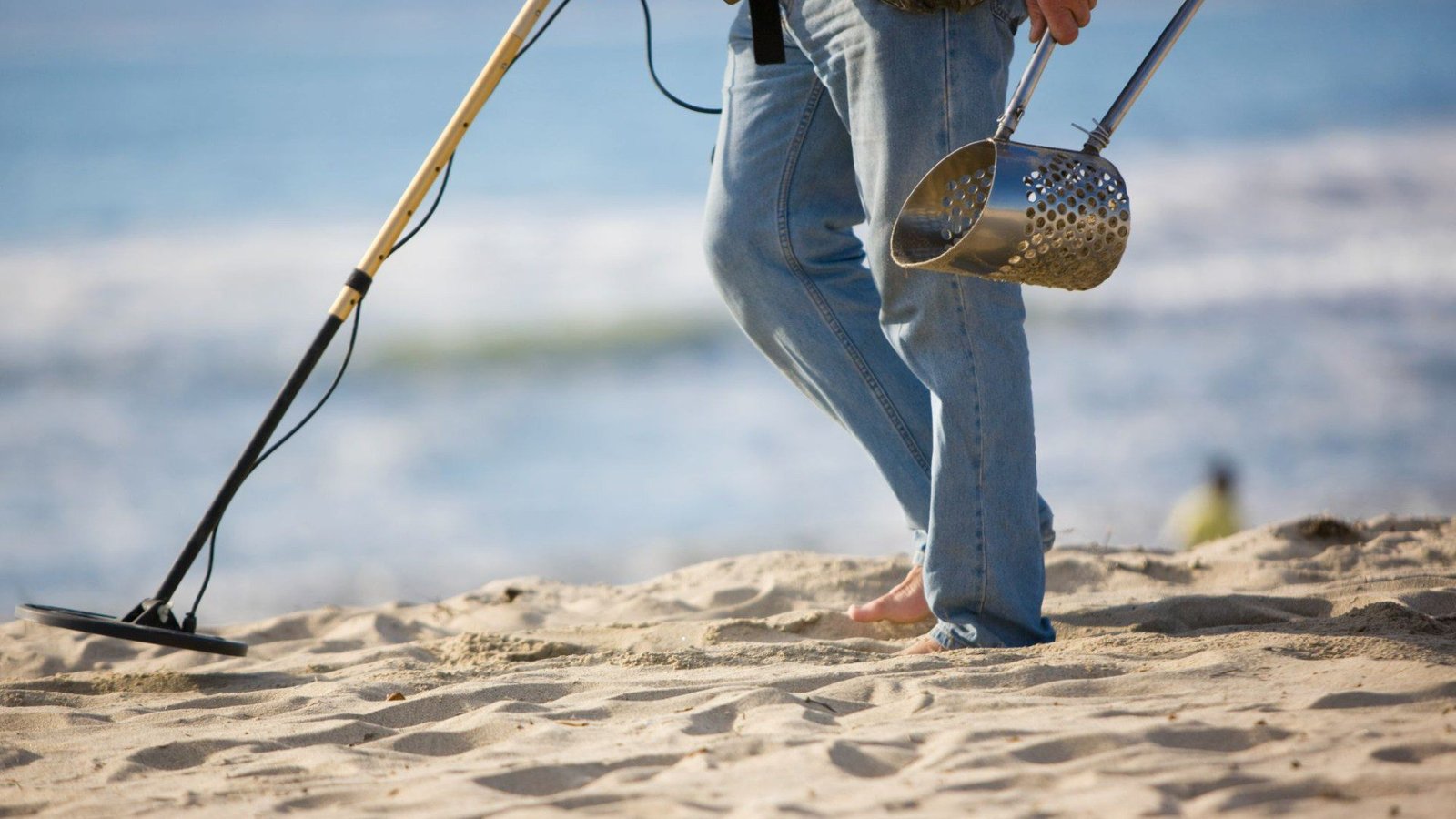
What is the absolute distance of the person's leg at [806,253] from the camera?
266 centimetres

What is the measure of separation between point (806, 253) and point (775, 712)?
3.40ft

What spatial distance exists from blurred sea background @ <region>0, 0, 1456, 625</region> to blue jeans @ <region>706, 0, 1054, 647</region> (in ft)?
9.22

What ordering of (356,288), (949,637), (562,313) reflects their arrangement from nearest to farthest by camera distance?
(949,637), (356,288), (562,313)

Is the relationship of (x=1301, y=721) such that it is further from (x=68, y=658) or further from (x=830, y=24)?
(x=68, y=658)

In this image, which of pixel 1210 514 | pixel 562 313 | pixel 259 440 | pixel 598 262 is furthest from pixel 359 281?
pixel 598 262

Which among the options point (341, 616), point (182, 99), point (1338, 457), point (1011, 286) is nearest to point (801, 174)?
point (1011, 286)

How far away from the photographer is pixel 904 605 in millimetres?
2875

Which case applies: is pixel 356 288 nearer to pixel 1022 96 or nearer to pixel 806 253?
pixel 806 253

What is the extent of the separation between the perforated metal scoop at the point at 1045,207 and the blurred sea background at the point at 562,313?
11.1 ft

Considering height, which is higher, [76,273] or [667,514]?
[76,273]

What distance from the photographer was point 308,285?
12.4m

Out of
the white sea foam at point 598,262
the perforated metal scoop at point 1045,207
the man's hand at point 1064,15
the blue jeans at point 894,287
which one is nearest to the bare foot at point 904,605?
the blue jeans at point 894,287

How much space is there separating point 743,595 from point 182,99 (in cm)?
1964

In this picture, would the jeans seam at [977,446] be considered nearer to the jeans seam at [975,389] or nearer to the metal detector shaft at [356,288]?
the jeans seam at [975,389]
